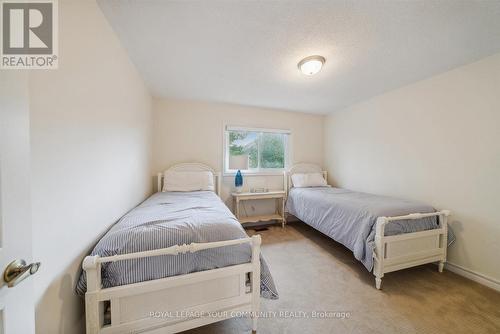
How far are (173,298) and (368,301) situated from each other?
1.54 metres

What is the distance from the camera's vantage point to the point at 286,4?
121cm

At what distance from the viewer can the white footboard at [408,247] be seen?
162 centimetres

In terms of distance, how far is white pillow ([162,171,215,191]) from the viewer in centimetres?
265

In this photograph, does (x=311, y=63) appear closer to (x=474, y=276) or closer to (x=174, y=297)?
(x=174, y=297)

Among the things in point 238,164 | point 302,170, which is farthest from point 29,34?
point 302,170

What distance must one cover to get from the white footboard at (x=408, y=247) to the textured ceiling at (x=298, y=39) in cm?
155

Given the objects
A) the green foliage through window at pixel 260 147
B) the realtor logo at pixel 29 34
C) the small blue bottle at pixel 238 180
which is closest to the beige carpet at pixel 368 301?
the small blue bottle at pixel 238 180

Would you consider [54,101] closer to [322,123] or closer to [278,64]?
[278,64]

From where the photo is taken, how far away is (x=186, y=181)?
271cm

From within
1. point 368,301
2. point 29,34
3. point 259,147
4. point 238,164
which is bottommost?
point 368,301

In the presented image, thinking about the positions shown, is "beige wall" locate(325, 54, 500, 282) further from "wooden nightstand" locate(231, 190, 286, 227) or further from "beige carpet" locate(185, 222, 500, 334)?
"wooden nightstand" locate(231, 190, 286, 227)

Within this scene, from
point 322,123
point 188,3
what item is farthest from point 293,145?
point 188,3

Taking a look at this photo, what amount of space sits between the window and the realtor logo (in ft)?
7.90

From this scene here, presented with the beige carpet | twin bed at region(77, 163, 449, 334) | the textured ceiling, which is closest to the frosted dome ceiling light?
the textured ceiling
